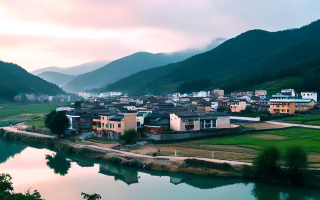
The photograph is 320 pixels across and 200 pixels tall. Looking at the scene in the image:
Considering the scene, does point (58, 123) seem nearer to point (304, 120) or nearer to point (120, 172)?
point (120, 172)

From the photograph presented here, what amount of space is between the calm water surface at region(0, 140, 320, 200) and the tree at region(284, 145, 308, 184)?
1.76 feet

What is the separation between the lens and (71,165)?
62.8 ft

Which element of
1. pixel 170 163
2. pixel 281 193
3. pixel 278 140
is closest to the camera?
pixel 281 193

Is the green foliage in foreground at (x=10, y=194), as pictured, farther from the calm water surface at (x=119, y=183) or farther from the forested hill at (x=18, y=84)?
the forested hill at (x=18, y=84)

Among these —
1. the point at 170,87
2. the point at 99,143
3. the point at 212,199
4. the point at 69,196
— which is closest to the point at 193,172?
the point at 212,199

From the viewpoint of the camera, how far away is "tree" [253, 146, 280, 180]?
14.0 meters

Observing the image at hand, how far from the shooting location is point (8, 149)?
80.1ft

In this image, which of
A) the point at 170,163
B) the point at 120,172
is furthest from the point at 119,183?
the point at 170,163

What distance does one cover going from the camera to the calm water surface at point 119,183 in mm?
13406

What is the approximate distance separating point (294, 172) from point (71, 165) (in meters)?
A: 12.2

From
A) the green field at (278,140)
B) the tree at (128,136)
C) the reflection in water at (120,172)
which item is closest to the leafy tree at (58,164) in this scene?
the reflection in water at (120,172)

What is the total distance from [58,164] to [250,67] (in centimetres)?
8044

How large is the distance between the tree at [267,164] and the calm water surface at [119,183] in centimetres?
48

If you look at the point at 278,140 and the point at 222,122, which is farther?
the point at 222,122
